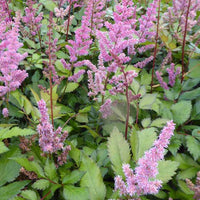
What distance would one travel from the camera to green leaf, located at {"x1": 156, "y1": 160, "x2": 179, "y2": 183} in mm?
1067

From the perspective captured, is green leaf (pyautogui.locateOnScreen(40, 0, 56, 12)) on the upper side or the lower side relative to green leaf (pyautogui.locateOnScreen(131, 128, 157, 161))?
upper

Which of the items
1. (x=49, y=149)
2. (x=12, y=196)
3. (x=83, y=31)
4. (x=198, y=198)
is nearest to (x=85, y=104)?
(x=83, y=31)

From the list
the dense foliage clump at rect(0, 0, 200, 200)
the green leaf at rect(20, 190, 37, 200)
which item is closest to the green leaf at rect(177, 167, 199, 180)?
the dense foliage clump at rect(0, 0, 200, 200)

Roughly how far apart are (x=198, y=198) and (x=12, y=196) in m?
0.77

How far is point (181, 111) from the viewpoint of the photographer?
1498 mm

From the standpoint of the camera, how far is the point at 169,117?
147 cm

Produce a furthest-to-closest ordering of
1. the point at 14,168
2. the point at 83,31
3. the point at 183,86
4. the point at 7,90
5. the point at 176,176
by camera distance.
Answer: the point at 183,86 → the point at 83,31 → the point at 7,90 → the point at 176,176 → the point at 14,168

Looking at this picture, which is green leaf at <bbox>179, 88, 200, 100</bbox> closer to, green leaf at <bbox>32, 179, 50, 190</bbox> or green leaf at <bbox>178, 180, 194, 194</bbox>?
green leaf at <bbox>178, 180, 194, 194</bbox>

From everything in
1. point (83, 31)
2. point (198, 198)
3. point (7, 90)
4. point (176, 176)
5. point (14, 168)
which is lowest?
point (176, 176)

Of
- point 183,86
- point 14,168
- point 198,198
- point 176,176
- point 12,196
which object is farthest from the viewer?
point 183,86

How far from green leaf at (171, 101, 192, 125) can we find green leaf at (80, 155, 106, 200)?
67 cm

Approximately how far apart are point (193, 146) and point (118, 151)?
48 centimetres

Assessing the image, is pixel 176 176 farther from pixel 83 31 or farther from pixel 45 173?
pixel 83 31

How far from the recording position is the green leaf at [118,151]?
1.09 m
